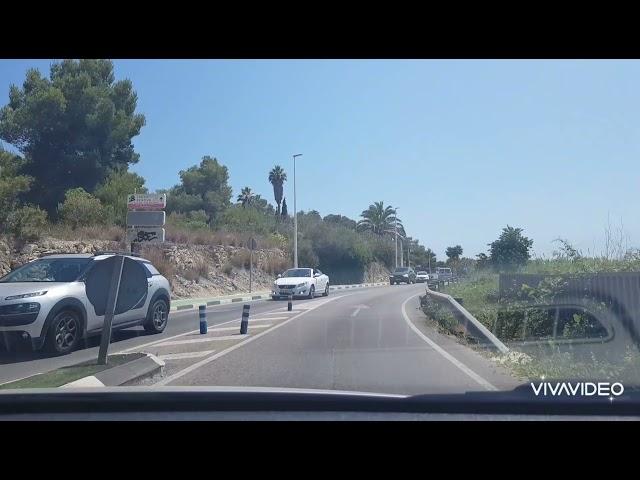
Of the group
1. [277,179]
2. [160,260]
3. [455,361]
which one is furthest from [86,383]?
[277,179]

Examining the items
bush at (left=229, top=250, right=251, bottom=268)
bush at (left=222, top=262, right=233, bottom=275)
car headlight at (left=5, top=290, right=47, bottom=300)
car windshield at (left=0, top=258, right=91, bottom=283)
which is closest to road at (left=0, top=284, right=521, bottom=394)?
car headlight at (left=5, top=290, right=47, bottom=300)

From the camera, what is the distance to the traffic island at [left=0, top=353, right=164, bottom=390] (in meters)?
7.61

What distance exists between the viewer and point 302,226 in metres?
53.5

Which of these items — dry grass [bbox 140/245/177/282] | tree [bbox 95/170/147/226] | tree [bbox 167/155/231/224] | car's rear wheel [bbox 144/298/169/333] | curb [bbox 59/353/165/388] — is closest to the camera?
curb [bbox 59/353/165/388]

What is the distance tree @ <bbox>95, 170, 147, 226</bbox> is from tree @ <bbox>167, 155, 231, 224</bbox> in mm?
11911

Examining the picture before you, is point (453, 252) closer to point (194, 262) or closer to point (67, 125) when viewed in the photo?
point (194, 262)

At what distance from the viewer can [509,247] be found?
1008 inches

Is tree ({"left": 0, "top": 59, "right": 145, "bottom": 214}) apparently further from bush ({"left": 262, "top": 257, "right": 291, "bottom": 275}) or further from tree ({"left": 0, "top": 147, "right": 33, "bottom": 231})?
bush ({"left": 262, "top": 257, "right": 291, "bottom": 275})

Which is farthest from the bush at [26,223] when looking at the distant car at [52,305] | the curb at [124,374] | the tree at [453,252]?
the tree at [453,252]
